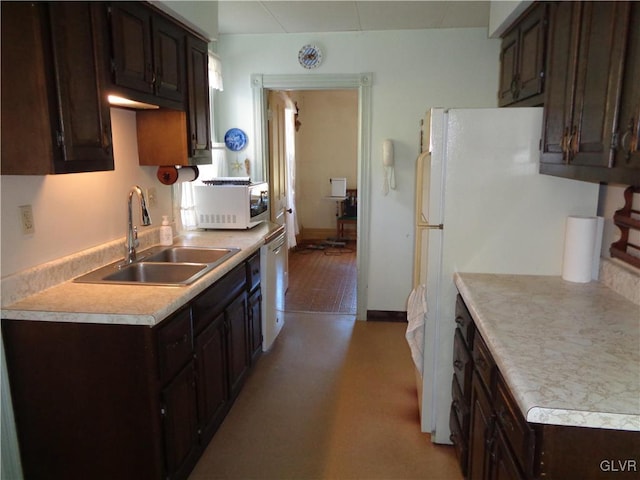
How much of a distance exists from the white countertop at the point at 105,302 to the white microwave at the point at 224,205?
1.11 meters

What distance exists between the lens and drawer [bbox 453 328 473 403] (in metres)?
1.96

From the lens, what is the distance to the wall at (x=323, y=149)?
24.3ft

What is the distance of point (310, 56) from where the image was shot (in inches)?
155

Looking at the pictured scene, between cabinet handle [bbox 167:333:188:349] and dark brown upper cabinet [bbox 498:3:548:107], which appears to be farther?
dark brown upper cabinet [bbox 498:3:548:107]

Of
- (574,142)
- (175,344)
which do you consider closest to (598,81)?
(574,142)

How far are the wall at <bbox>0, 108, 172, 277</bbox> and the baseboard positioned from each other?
2.24 meters

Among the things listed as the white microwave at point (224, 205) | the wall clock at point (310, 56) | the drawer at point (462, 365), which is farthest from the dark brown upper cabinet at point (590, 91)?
the wall clock at point (310, 56)

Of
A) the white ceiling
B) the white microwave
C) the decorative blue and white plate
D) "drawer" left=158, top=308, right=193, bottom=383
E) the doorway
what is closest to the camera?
"drawer" left=158, top=308, right=193, bottom=383

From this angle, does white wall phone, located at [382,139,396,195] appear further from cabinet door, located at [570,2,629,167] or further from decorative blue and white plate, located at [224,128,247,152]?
cabinet door, located at [570,2,629,167]

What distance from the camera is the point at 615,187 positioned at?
212cm

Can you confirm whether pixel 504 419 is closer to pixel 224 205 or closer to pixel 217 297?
pixel 217 297

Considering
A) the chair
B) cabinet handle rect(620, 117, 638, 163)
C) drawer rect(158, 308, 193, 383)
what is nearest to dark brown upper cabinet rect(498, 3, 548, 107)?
cabinet handle rect(620, 117, 638, 163)

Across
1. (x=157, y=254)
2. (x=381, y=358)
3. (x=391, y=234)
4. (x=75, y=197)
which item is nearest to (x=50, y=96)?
(x=75, y=197)

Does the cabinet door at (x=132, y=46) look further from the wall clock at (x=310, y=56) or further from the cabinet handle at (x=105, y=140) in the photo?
the wall clock at (x=310, y=56)
